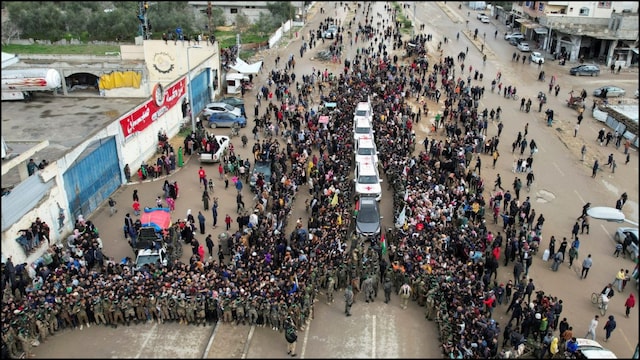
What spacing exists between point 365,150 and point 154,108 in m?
10.8

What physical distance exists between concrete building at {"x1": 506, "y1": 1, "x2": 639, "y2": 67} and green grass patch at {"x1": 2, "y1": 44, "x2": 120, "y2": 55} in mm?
44015

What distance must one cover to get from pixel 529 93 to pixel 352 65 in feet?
48.1

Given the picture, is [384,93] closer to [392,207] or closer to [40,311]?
[392,207]

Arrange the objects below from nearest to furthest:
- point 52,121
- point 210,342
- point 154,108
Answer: point 210,342
point 154,108
point 52,121

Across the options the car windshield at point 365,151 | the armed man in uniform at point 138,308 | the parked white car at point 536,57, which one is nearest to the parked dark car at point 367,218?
the car windshield at point 365,151

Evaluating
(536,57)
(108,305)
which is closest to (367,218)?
(108,305)

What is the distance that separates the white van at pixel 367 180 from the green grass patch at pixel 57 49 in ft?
139

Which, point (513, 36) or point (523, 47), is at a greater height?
point (513, 36)

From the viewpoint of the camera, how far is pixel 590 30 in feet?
163

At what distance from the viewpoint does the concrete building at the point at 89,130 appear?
19000 mm

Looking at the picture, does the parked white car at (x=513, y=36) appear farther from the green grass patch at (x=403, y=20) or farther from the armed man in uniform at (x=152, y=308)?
the armed man in uniform at (x=152, y=308)

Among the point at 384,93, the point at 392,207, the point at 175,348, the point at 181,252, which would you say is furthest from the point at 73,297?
the point at 384,93

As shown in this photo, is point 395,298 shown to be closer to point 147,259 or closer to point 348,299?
point 348,299

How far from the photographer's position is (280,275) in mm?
16484
